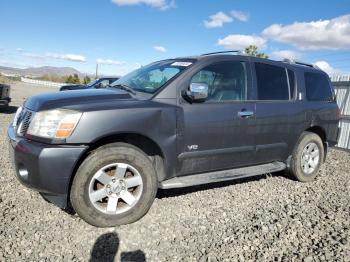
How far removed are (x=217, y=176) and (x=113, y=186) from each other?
4.65ft

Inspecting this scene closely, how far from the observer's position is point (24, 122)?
3760 millimetres

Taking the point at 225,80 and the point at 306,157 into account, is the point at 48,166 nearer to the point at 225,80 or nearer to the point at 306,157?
the point at 225,80

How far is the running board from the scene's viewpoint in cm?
415

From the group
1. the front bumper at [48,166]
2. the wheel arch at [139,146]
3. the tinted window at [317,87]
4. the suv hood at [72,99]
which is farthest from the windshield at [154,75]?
the tinted window at [317,87]

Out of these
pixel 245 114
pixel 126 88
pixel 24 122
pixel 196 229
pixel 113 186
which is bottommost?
pixel 196 229

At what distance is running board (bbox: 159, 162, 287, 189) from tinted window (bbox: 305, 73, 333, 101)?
1351 mm

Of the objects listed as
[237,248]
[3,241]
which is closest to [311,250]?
[237,248]

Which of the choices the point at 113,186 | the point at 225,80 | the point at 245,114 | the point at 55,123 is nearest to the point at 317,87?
the point at 245,114

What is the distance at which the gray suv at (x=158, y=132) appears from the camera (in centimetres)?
350

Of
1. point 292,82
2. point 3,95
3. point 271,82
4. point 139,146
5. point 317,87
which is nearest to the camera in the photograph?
point 139,146

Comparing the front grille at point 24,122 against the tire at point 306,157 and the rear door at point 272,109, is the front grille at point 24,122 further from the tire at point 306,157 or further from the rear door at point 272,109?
the tire at point 306,157

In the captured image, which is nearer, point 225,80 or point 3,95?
point 225,80

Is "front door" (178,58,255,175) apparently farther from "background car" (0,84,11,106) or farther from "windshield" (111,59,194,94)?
"background car" (0,84,11,106)

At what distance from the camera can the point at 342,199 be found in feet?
17.1
